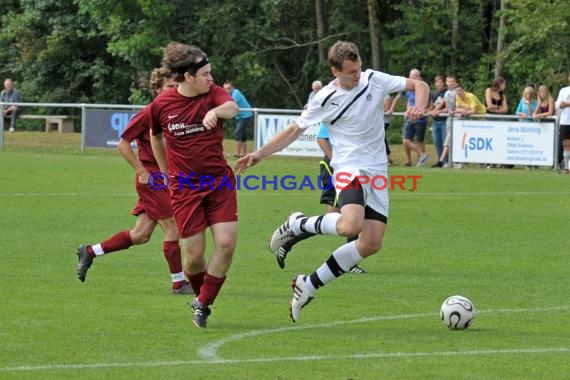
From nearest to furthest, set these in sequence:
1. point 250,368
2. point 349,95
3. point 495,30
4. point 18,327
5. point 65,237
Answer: point 250,368 → point 18,327 → point 349,95 → point 65,237 → point 495,30

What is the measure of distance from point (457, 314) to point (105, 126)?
22.8 meters

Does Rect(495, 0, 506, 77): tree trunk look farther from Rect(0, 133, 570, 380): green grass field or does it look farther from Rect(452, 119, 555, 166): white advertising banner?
Rect(0, 133, 570, 380): green grass field

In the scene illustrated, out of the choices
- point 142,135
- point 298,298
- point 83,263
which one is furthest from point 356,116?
point 83,263

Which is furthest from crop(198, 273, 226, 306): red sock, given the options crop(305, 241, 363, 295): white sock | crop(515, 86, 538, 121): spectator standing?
crop(515, 86, 538, 121): spectator standing

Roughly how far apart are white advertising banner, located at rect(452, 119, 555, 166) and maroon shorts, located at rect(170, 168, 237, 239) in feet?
57.5

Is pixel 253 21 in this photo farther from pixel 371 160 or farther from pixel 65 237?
pixel 371 160

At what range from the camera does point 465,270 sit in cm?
1248

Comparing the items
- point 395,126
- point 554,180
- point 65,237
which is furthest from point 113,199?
point 395,126

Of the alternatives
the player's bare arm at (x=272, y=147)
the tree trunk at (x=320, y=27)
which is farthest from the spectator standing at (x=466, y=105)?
the player's bare arm at (x=272, y=147)

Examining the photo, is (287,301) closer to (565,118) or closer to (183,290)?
(183,290)

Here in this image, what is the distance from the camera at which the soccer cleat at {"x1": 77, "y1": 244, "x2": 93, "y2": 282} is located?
37.2ft

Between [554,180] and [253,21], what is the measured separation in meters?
21.0

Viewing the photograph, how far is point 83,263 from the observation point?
11.4 meters

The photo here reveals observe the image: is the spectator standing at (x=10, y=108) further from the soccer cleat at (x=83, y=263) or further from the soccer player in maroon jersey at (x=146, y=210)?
the soccer player in maroon jersey at (x=146, y=210)
